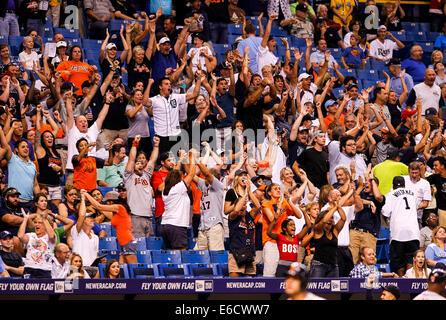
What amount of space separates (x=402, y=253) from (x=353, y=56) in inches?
297

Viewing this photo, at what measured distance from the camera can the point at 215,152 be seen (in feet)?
52.2

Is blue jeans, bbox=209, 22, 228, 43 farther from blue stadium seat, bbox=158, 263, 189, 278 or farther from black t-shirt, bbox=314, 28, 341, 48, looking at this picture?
blue stadium seat, bbox=158, 263, 189, 278

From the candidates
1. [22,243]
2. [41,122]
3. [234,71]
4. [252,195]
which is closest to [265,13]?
[234,71]

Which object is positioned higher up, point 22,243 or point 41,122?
point 41,122

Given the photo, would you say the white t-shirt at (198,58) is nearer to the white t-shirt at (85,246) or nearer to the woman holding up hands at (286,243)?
the woman holding up hands at (286,243)

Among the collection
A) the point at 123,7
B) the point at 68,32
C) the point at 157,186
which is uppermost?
the point at 123,7

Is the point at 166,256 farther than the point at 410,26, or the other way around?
the point at 410,26

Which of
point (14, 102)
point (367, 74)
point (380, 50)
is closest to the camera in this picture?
point (14, 102)

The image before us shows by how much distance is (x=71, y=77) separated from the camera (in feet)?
56.0

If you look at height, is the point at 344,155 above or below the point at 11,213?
above

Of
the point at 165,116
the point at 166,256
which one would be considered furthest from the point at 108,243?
the point at 165,116

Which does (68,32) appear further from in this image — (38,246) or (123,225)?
(38,246)
